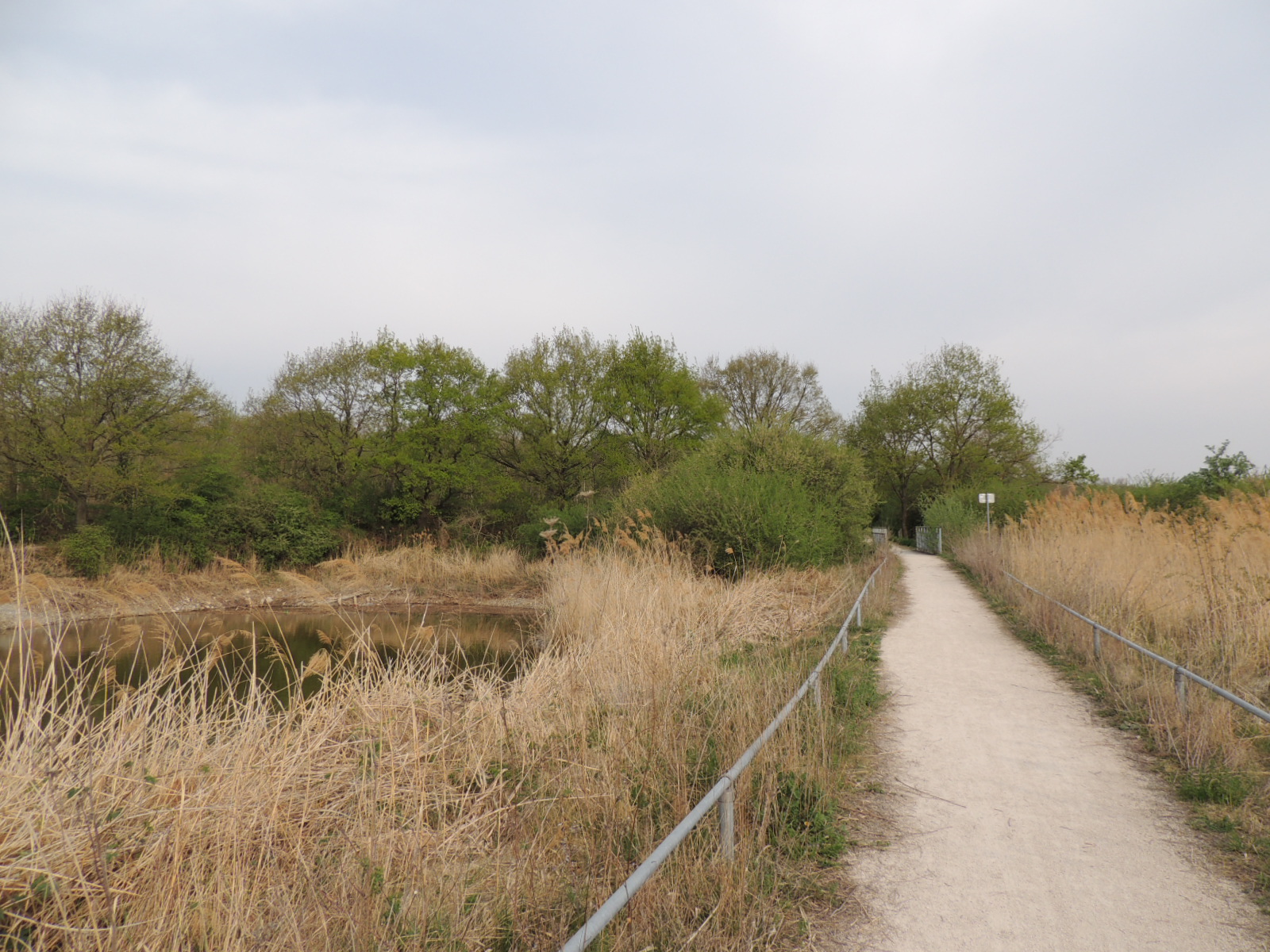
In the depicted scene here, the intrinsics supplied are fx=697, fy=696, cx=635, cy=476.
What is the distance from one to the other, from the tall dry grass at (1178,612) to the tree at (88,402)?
25.7m

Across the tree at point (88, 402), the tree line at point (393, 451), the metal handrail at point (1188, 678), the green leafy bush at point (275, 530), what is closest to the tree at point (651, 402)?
the tree line at point (393, 451)

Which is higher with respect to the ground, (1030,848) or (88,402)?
(88,402)

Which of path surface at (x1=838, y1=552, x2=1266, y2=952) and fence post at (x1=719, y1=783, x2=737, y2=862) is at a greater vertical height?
fence post at (x1=719, y1=783, x2=737, y2=862)

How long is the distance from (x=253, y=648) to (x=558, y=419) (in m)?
26.5

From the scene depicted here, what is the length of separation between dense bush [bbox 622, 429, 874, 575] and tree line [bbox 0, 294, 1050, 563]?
0.06 meters

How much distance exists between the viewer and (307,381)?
94.9ft

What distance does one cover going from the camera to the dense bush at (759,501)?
582 inches

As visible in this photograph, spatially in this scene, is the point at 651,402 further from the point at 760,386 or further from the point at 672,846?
the point at 672,846

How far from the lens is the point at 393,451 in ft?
93.9

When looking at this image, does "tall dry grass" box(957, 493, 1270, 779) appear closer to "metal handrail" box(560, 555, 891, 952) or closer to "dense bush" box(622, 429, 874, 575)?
"metal handrail" box(560, 555, 891, 952)

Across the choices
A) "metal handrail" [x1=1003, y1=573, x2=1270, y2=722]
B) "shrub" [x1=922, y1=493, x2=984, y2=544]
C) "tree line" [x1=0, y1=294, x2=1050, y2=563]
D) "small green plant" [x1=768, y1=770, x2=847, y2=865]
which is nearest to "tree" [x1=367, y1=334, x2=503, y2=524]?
"tree line" [x1=0, y1=294, x2=1050, y2=563]

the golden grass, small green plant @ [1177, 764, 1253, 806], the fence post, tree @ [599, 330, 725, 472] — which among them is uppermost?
tree @ [599, 330, 725, 472]

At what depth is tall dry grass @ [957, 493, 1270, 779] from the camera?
5.36 meters

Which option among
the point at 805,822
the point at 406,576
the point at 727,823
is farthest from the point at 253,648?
the point at 406,576
